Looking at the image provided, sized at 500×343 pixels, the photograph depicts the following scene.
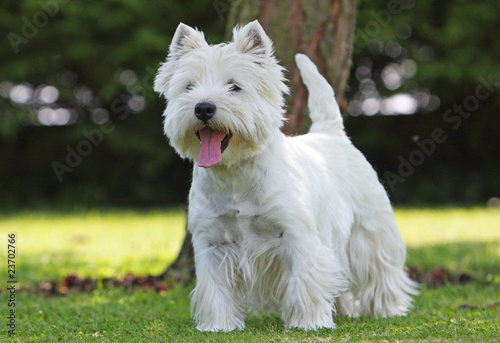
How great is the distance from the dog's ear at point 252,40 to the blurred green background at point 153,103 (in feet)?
34.8

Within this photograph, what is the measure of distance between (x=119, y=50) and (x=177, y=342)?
11912 millimetres

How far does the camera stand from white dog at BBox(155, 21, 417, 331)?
12.5 feet

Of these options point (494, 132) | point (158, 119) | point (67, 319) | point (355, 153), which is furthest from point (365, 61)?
point (67, 319)

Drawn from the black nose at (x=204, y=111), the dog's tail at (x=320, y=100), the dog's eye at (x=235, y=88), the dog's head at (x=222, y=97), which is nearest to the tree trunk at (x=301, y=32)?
the dog's tail at (x=320, y=100)

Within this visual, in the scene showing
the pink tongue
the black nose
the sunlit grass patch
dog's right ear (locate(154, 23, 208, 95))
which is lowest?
the sunlit grass patch

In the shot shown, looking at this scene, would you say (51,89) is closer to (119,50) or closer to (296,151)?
(119,50)

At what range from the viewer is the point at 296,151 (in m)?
4.29

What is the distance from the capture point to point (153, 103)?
15008 millimetres

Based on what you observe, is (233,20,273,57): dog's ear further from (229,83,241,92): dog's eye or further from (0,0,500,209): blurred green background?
(0,0,500,209): blurred green background

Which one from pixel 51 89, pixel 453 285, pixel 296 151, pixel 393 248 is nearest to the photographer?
pixel 296 151

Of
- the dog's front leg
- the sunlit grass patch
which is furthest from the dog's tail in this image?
the sunlit grass patch

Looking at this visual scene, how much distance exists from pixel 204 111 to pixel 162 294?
2.42 m

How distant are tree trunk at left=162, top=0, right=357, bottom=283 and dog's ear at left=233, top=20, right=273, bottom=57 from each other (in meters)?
1.77

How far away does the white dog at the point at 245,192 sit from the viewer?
380 cm
